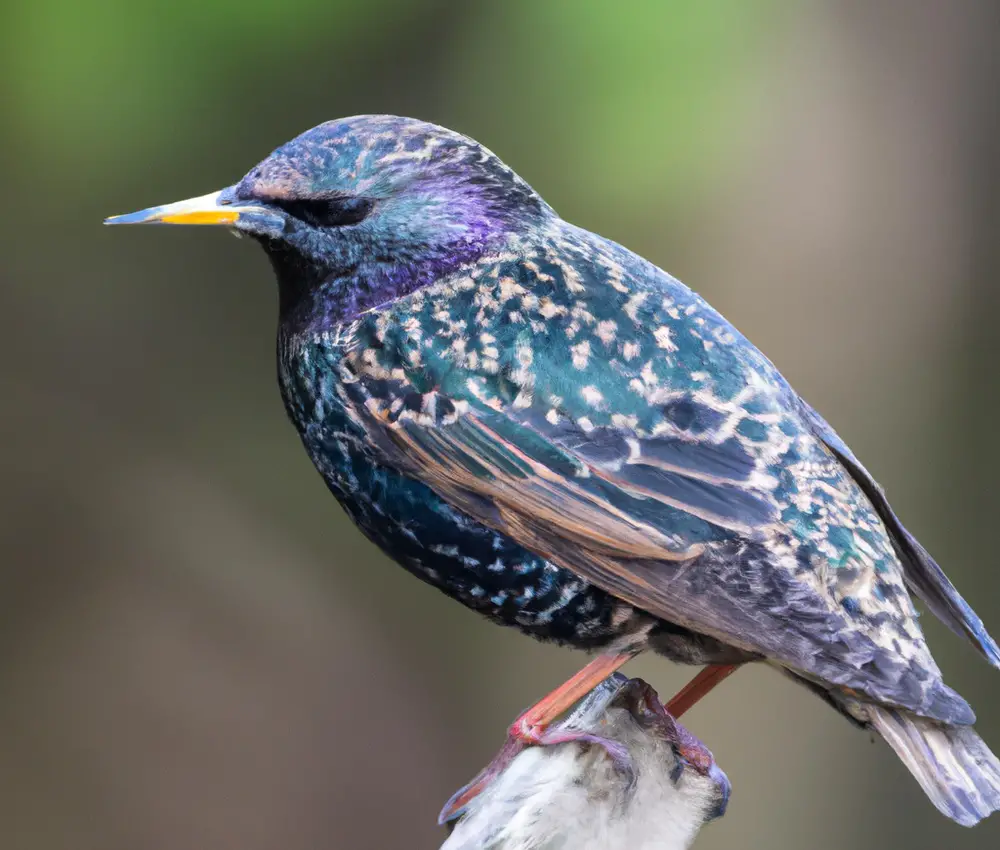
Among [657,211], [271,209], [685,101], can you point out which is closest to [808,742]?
[657,211]

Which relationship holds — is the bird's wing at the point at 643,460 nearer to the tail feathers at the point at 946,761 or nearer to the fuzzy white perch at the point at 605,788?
the tail feathers at the point at 946,761

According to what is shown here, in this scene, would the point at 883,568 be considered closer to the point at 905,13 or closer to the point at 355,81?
the point at 905,13

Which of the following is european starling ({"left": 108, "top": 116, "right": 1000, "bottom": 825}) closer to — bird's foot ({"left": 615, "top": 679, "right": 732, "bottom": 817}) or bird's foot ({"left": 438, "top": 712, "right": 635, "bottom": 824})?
bird's foot ({"left": 438, "top": 712, "right": 635, "bottom": 824})

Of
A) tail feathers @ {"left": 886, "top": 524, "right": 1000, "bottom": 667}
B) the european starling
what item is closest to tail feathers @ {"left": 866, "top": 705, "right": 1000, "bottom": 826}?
the european starling

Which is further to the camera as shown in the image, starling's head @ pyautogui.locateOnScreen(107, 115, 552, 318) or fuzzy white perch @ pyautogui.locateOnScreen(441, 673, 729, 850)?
starling's head @ pyautogui.locateOnScreen(107, 115, 552, 318)

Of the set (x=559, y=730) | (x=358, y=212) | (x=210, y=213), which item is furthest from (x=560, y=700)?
(x=210, y=213)

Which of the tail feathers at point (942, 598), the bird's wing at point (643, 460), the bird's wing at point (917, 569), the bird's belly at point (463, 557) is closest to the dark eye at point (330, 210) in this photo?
the bird's wing at point (643, 460)
